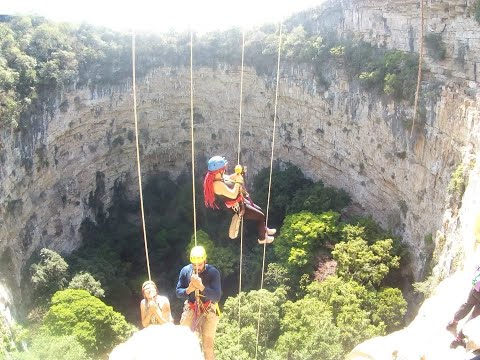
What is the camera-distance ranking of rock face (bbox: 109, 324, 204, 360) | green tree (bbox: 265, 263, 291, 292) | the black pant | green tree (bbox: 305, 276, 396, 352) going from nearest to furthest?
rock face (bbox: 109, 324, 204, 360)
the black pant
green tree (bbox: 305, 276, 396, 352)
green tree (bbox: 265, 263, 291, 292)

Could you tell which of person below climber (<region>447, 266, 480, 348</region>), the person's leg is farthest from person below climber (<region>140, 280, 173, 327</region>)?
person below climber (<region>447, 266, 480, 348</region>)

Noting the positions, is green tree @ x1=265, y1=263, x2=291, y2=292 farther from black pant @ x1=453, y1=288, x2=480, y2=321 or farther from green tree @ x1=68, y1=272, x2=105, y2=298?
black pant @ x1=453, y1=288, x2=480, y2=321

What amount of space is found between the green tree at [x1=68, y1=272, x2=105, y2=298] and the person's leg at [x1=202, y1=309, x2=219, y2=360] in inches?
490

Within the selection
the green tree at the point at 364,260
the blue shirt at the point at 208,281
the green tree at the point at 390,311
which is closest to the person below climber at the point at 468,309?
the blue shirt at the point at 208,281

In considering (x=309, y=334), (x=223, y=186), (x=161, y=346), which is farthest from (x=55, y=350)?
(x=161, y=346)

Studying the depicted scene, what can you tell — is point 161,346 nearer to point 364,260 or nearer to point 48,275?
point 364,260

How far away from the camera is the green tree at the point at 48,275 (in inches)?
845

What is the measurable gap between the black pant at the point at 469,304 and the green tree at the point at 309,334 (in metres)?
8.52

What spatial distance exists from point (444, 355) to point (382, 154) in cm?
1542

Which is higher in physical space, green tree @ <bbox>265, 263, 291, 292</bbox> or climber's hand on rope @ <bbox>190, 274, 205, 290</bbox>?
climber's hand on rope @ <bbox>190, 274, 205, 290</bbox>

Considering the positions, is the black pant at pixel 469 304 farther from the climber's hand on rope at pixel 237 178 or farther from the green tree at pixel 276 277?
the green tree at pixel 276 277

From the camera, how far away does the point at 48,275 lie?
2189cm

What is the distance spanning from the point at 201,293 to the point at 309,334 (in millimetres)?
8004

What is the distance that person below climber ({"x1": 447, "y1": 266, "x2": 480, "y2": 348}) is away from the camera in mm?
6652
